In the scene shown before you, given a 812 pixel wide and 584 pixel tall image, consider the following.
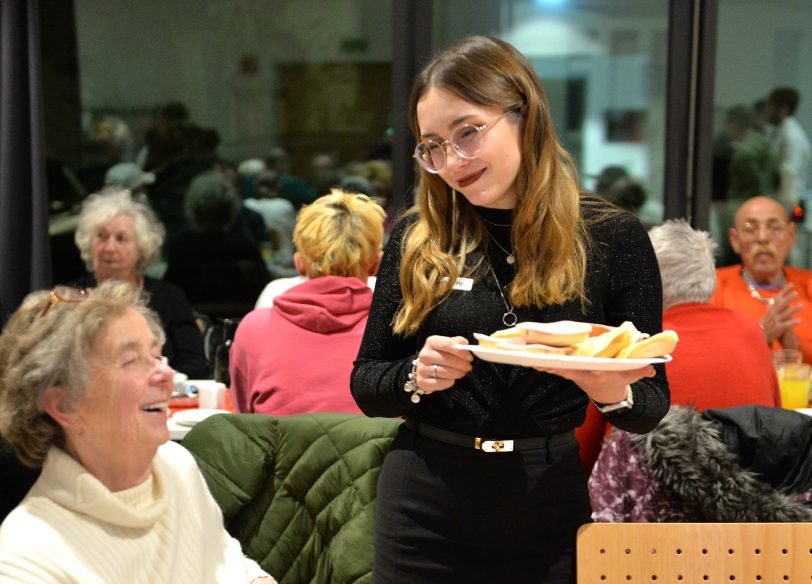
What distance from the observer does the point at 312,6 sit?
5727 mm

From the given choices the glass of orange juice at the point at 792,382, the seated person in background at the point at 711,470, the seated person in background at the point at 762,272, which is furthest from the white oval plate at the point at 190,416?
the seated person in background at the point at 762,272

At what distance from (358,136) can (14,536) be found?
433cm

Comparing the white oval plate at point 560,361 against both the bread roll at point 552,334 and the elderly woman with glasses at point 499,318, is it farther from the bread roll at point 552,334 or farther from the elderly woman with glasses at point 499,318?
the elderly woman with glasses at point 499,318

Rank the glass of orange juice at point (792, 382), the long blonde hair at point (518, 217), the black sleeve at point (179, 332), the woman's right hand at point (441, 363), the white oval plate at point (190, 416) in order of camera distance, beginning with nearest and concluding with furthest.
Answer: the woman's right hand at point (441, 363)
the long blonde hair at point (518, 217)
the white oval plate at point (190, 416)
the glass of orange juice at point (792, 382)
the black sleeve at point (179, 332)

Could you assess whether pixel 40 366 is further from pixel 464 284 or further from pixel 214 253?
pixel 214 253

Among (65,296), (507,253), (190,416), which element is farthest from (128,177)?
(507,253)

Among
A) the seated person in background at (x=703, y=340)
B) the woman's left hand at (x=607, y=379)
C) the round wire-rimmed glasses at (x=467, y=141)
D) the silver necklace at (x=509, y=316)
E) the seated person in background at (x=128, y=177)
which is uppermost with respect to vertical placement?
the round wire-rimmed glasses at (x=467, y=141)

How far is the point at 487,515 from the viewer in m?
1.77

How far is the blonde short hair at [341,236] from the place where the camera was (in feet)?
10.3

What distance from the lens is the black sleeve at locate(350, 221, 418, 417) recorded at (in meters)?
1.83

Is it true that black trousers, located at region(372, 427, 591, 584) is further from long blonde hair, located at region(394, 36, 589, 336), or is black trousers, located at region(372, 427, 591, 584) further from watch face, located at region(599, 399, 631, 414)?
long blonde hair, located at region(394, 36, 589, 336)

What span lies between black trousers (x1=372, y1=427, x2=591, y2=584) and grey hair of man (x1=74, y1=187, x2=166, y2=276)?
294cm

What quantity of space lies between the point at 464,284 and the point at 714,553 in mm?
637

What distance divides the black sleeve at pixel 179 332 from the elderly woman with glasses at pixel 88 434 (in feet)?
8.14
